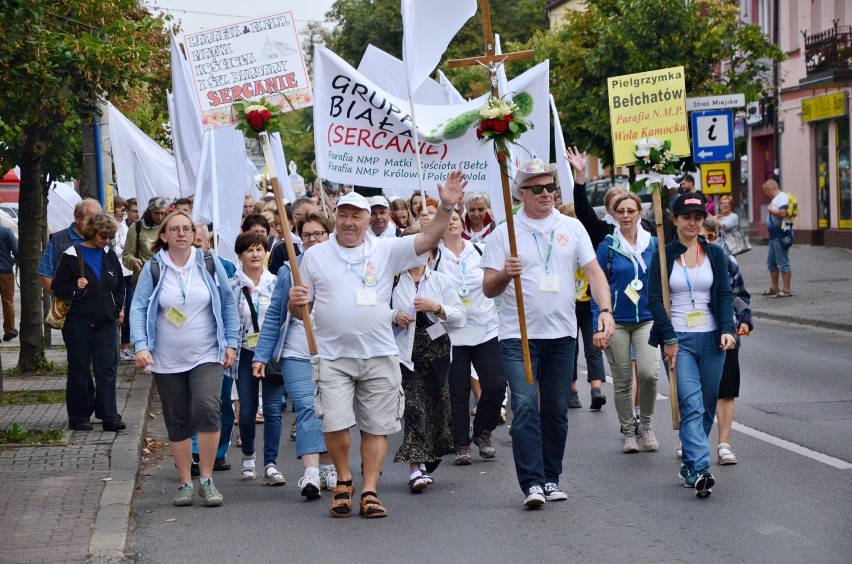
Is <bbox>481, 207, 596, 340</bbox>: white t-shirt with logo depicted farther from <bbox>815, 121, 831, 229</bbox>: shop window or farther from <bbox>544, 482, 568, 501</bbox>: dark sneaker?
<bbox>815, 121, 831, 229</bbox>: shop window

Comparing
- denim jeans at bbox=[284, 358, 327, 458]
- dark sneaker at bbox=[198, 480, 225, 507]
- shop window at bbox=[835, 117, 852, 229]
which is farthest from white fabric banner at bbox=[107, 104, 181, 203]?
shop window at bbox=[835, 117, 852, 229]

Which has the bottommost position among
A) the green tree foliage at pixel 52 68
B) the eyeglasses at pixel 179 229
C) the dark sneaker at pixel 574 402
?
the dark sneaker at pixel 574 402

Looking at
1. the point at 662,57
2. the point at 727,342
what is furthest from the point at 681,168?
the point at 662,57

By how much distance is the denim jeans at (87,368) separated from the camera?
11055 millimetres

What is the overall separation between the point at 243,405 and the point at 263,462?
579 millimetres

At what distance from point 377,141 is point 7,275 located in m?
10.2

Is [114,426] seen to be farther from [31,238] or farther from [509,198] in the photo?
[509,198]

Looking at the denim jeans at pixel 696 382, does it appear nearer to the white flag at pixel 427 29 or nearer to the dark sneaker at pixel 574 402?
the white flag at pixel 427 29

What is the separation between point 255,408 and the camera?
9.66m

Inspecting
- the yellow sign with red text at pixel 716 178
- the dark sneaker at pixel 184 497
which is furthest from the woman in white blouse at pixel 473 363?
the yellow sign with red text at pixel 716 178

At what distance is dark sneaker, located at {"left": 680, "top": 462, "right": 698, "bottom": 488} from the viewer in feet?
27.1

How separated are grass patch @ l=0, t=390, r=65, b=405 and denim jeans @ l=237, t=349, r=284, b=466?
3.94 m

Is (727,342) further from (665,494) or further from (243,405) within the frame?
(243,405)

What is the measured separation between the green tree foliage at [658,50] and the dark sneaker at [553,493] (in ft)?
74.5
